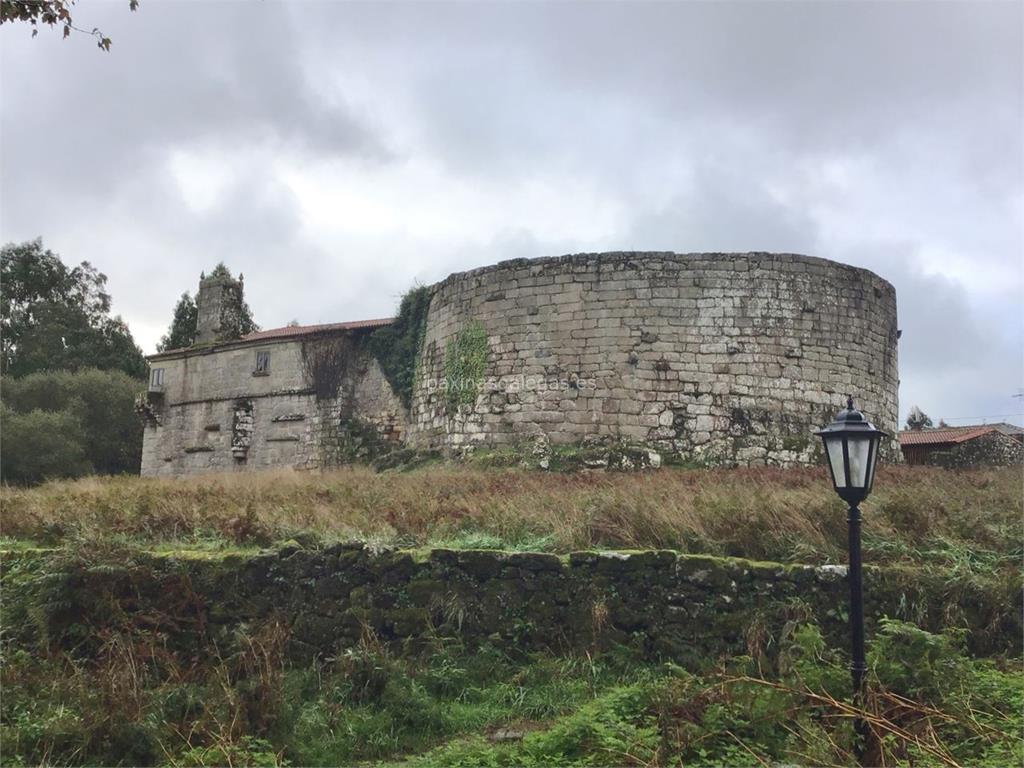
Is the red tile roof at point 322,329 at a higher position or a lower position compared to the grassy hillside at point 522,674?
higher

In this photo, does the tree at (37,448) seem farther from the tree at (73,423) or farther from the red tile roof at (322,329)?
the red tile roof at (322,329)

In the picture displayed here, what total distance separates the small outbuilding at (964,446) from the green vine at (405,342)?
14.2m

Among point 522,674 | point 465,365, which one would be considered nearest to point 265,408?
point 465,365

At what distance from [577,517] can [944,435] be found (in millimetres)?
30783

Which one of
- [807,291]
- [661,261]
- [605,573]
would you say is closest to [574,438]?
[661,261]

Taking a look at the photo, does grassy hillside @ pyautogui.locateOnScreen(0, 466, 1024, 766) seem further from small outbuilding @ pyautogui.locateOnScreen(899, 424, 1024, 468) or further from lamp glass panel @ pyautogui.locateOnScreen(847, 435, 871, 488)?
small outbuilding @ pyautogui.locateOnScreen(899, 424, 1024, 468)

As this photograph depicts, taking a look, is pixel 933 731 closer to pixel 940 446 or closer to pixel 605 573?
pixel 605 573

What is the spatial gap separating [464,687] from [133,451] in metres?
36.2

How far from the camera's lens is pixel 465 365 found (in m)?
19.4

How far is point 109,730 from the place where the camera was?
22.7 feet

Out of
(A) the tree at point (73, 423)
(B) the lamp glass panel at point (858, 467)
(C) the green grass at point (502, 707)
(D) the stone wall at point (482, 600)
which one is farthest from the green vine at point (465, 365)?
(A) the tree at point (73, 423)

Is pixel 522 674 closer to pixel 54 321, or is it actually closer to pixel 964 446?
pixel 964 446

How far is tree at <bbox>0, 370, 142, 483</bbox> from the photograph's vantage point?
34.5 metres

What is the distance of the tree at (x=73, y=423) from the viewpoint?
113 ft
